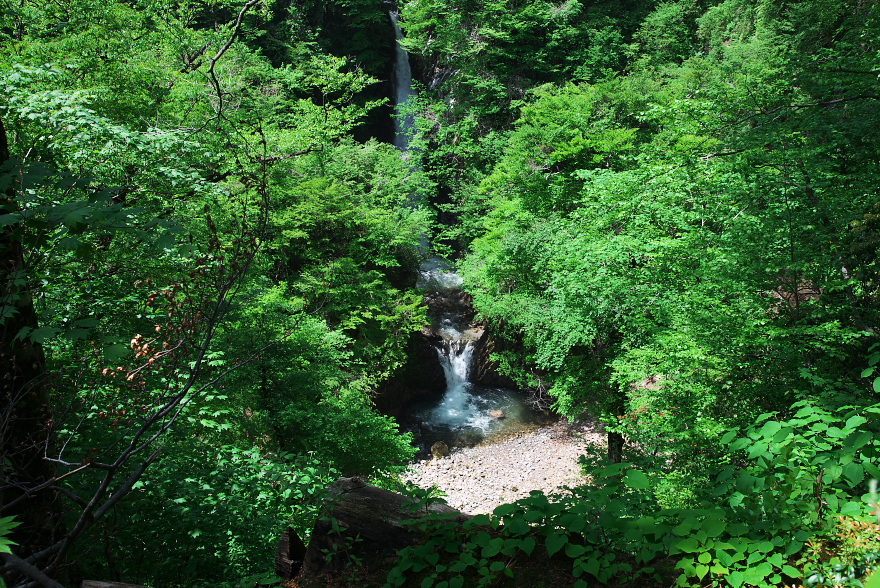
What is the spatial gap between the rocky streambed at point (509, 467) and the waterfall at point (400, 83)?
1815 cm

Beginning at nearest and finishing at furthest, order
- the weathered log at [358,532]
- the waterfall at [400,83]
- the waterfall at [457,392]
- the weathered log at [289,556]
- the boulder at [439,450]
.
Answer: the weathered log at [358,532]
the weathered log at [289,556]
the boulder at [439,450]
the waterfall at [457,392]
the waterfall at [400,83]

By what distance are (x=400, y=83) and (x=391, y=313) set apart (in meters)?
18.6

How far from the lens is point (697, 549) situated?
2.05 meters

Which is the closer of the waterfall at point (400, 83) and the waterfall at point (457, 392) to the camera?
the waterfall at point (457, 392)

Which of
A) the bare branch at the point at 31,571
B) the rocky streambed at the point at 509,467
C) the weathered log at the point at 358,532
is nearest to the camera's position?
the bare branch at the point at 31,571

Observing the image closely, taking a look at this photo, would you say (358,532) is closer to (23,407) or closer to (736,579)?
(23,407)

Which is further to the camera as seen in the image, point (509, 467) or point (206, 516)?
point (509, 467)

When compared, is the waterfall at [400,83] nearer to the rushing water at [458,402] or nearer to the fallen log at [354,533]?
the rushing water at [458,402]

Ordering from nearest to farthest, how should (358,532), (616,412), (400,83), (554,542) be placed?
1. (554,542)
2. (358,532)
3. (616,412)
4. (400,83)

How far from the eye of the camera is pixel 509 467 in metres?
12.9

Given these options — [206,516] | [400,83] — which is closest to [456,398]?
[206,516]

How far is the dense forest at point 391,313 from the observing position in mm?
2207

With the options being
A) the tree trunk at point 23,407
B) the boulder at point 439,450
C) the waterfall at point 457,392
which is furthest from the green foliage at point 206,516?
the waterfall at point 457,392

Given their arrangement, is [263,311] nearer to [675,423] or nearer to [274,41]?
[675,423]
